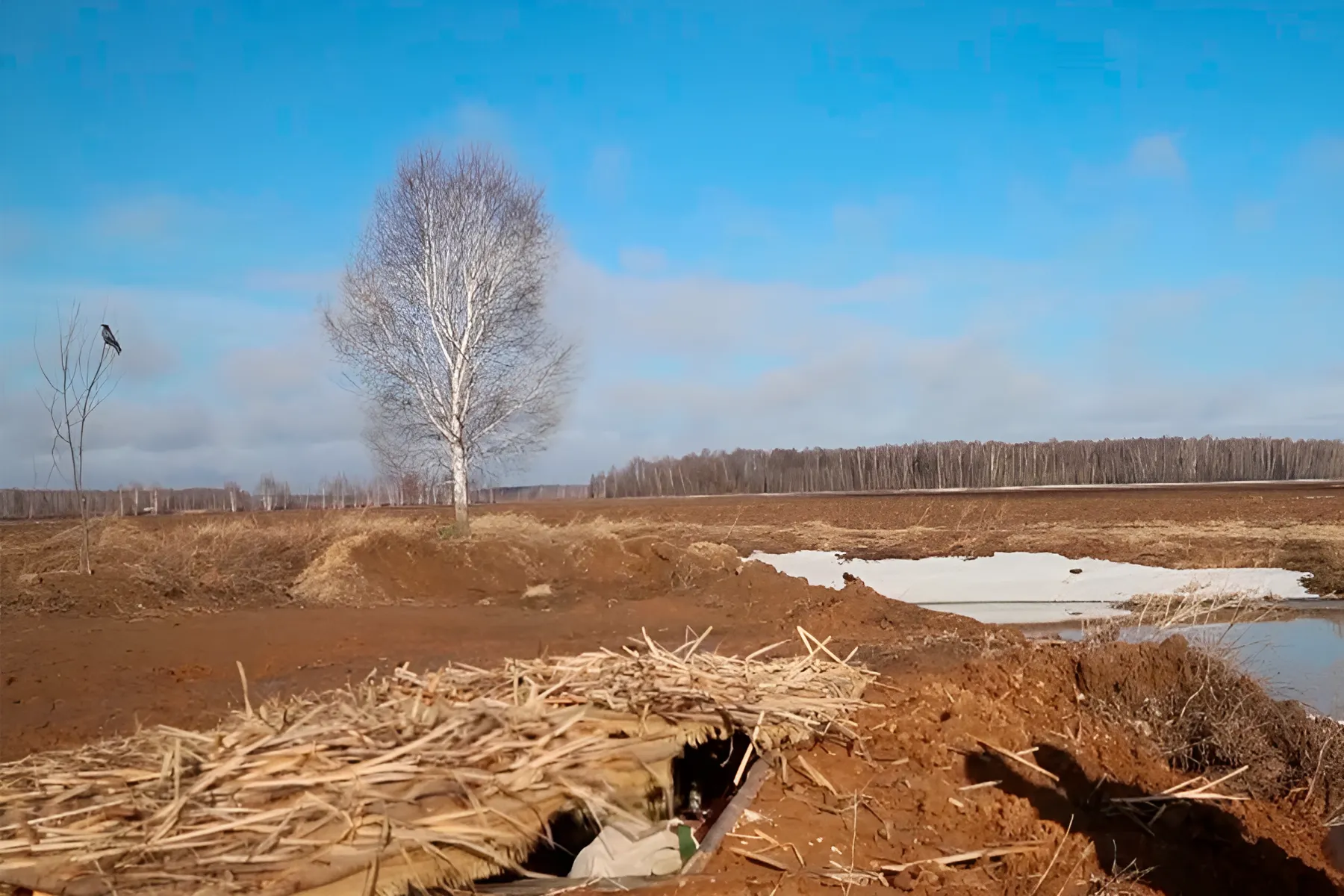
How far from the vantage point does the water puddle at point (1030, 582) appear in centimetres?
1374

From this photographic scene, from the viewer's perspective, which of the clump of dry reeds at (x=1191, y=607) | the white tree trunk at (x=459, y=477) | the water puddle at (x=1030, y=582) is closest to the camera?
the clump of dry reeds at (x=1191, y=607)

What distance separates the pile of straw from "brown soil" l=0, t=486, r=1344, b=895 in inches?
31.8

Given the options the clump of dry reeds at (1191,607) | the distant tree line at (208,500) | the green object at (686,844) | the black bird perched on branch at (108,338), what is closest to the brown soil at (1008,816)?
the green object at (686,844)

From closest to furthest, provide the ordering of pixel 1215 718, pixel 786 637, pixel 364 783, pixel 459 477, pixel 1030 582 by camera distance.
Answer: pixel 364 783 < pixel 1215 718 < pixel 786 637 < pixel 1030 582 < pixel 459 477

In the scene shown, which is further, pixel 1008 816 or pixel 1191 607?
pixel 1191 607

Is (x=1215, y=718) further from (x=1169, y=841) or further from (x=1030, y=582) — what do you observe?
(x=1030, y=582)

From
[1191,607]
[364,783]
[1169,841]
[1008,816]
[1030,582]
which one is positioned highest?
[364,783]

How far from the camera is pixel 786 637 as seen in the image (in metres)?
10.6

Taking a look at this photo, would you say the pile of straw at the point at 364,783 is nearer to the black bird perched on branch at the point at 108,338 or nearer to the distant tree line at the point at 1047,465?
the black bird perched on branch at the point at 108,338

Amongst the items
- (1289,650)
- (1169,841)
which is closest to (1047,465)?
(1289,650)

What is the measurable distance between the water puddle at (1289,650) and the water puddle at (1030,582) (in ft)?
2.14

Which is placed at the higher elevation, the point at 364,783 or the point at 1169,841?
the point at 364,783

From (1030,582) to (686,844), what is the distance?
13.1 metres

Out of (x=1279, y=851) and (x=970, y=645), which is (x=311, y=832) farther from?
(x=970, y=645)
